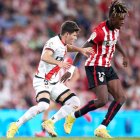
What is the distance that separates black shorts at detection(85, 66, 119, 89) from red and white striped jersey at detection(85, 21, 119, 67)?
0.24 feet

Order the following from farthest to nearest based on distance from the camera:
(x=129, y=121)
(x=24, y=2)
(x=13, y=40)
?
(x=24, y=2)
(x=13, y=40)
(x=129, y=121)

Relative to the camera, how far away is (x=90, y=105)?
13531 mm

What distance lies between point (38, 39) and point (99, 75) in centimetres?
849

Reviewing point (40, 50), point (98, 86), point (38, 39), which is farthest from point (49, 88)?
point (38, 39)

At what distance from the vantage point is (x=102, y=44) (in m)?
13.3

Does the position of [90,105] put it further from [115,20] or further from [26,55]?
[26,55]

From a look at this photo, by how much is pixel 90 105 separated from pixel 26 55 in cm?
747

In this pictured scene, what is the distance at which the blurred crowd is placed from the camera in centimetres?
1959

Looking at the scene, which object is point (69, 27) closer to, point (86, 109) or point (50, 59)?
point (50, 59)

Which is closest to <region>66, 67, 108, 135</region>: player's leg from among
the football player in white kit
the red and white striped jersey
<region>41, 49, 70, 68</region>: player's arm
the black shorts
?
the black shorts

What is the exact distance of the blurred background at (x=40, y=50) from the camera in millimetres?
18133

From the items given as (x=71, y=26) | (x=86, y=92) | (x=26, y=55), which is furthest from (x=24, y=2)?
(x=71, y=26)

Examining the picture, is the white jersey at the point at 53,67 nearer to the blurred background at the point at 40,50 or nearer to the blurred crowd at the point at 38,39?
the blurred background at the point at 40,50

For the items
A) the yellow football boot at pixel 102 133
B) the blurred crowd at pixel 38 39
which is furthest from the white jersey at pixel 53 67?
the blurred crowd at pixel 38 39
